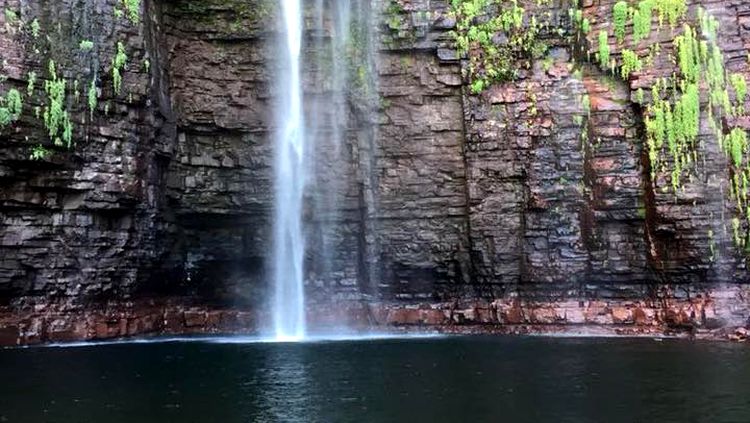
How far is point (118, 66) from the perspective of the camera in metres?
22.3

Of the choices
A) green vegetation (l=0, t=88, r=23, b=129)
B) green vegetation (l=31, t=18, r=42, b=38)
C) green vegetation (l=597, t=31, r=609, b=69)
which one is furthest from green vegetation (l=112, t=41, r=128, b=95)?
green vegetation (l=597, t=31, r=609, b=69)

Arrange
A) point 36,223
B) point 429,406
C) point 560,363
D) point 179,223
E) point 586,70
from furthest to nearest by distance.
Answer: point 179,223, point 586,70, point 36,223, point 560,363, point 429,406

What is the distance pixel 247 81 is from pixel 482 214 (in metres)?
10.3

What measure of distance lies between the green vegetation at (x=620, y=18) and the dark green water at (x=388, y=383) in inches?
423

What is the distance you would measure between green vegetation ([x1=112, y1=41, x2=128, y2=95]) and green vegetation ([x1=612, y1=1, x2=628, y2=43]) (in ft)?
56.0

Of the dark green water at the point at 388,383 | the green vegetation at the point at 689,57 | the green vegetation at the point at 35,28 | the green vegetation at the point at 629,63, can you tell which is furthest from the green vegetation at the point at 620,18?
the green vegetation at the point at 35,28

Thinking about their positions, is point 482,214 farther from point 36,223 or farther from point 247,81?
point 36,223

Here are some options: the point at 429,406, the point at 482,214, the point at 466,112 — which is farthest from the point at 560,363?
the point at 466,112

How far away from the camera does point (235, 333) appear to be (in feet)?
85.8

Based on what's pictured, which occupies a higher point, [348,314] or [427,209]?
[427,209]

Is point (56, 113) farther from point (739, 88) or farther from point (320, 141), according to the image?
point (739, 88)

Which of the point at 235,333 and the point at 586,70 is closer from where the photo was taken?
the point at 586,70

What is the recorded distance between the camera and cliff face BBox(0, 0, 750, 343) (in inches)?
854

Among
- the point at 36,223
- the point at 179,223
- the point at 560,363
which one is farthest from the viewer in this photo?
the point at 179,223
